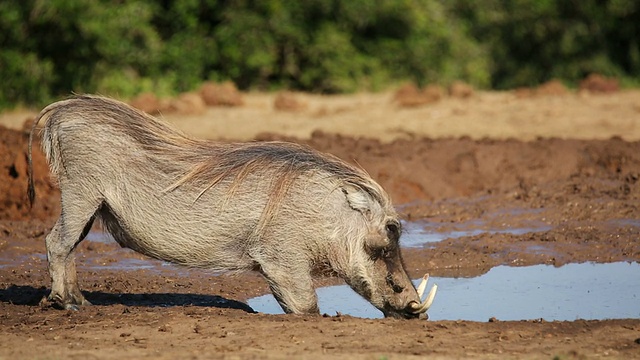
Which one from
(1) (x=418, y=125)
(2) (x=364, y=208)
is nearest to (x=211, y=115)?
(1) (x=418, y=125)

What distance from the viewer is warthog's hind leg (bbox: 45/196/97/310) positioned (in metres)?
5.64

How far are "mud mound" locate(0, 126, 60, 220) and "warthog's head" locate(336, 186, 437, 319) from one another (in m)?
3.98

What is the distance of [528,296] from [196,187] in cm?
224

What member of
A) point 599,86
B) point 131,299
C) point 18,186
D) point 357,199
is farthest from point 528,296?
point 599,86

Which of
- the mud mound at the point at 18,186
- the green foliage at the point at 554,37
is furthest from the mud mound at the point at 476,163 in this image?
the green foliage at the point at 554,37

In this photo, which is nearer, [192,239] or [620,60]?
[192,239]

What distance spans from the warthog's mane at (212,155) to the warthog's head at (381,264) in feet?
0.26

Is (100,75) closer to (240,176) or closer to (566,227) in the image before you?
(566,227)

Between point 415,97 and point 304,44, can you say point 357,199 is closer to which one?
point 415,97

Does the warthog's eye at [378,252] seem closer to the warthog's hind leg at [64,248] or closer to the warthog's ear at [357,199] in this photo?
the warthog's ear at [357,199]

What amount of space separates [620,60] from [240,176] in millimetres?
18044

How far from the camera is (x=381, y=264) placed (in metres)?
5.58

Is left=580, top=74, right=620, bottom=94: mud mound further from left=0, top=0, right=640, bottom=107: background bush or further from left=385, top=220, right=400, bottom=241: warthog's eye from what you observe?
left=385, top=220, right=400, bottom=241: warthog's eye

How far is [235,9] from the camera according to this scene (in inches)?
709
